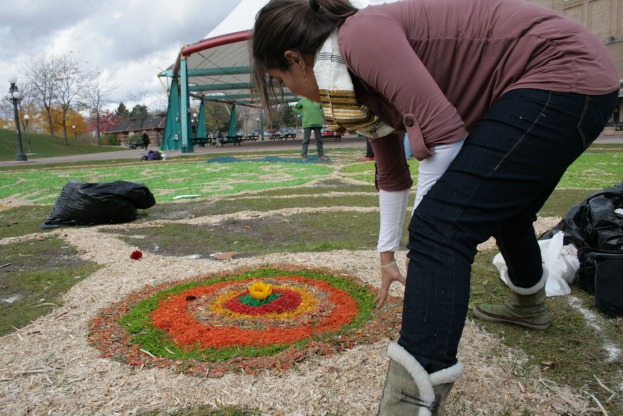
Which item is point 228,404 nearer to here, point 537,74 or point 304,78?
point 304,78

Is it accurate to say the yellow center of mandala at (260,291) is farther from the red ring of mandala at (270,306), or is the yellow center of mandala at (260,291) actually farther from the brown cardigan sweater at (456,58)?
the brown cardigan sweater at (456,58)

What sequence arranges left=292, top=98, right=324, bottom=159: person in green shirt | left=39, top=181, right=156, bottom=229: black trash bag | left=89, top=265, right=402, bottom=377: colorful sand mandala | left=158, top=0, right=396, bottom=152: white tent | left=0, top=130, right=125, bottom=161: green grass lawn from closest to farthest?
left=89, top=265, right=402, bottom=377: colorful sand mandala → left=39, top=181, right=156, bottom=229: black trash bag → left=292, top=98, right=324, bottom=159: person in green shirt → left=158, top=0, right=396, bottom=152: white tent → left=0, top=130, right=125, bottom=161: green grass lawn

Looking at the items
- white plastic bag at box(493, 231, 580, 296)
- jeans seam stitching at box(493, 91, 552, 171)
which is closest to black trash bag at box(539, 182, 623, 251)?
white plastic bag at box(493, 231, 580, 296)

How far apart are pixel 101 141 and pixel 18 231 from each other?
6339cm

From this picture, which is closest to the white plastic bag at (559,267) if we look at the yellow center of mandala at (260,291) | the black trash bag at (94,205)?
the yellow center of mandala at (260,291)

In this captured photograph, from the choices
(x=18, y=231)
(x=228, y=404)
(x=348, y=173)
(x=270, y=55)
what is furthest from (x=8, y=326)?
(x=348, y=173)

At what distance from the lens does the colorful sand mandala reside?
2.05 m

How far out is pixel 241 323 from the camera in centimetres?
239

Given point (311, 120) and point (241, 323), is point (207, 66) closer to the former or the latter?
point (311, 120)

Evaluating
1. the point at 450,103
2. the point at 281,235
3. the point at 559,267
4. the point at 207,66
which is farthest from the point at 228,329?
the point at 207,66

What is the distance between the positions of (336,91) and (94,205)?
14.8 ft

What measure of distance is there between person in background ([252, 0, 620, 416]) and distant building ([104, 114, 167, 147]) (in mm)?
71482

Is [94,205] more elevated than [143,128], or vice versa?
[94,205]

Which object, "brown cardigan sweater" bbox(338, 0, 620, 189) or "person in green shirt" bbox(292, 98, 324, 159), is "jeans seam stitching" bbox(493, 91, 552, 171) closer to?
"brown cardigan sweater" bbox(338, 0, 620, 189)
